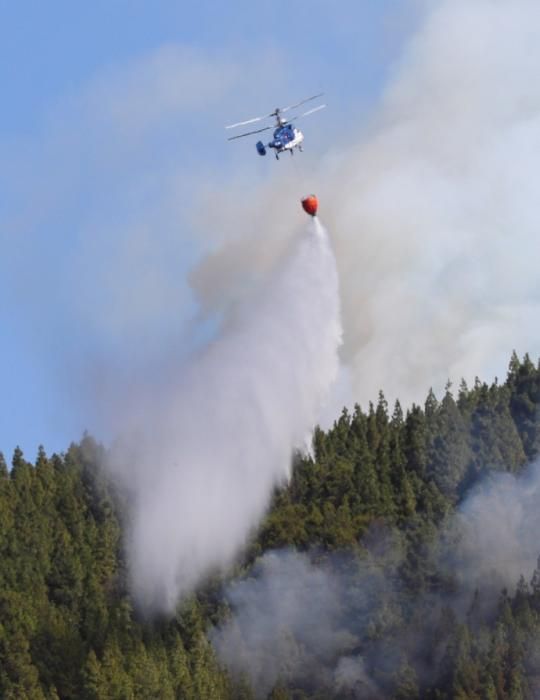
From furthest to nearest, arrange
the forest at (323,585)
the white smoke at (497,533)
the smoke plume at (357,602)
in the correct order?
the white smoke at (497,533), the smoke plume at (357,602), the forest at (323,585)

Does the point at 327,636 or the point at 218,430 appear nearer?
the point at 327,636

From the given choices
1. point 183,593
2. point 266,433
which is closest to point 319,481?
point 266,433

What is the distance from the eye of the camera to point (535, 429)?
15288 centimetres

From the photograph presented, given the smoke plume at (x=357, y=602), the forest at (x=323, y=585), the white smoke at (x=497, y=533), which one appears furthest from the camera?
the white smoke at (x=497, y=533)

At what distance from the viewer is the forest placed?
11962 centimetres

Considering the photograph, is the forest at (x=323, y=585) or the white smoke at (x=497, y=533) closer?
the forest at (x=323, y=585)

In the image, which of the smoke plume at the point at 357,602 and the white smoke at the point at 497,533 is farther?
the white smoke at the point at 497,533

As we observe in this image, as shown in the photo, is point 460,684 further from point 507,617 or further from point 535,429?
point 535,429

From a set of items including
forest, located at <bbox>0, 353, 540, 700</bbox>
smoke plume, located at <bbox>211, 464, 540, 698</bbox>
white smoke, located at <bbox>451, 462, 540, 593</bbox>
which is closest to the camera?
forest, located at <bbox>0, 353, 540, 700</bbox>

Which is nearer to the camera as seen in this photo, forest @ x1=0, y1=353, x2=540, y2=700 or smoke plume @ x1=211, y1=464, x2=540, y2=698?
forest @ x1=0, y1=353, x2=540, y2=700

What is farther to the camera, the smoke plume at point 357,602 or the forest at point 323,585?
the smoke plume at point 357,602

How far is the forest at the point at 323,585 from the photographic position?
119625mm

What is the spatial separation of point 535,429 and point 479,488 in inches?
392

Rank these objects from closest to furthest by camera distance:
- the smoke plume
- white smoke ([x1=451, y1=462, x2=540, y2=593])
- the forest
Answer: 1. the forest
2. the smoke plume
3. white smoke ([x1=451, y1=462, x2=540, y2=593])
